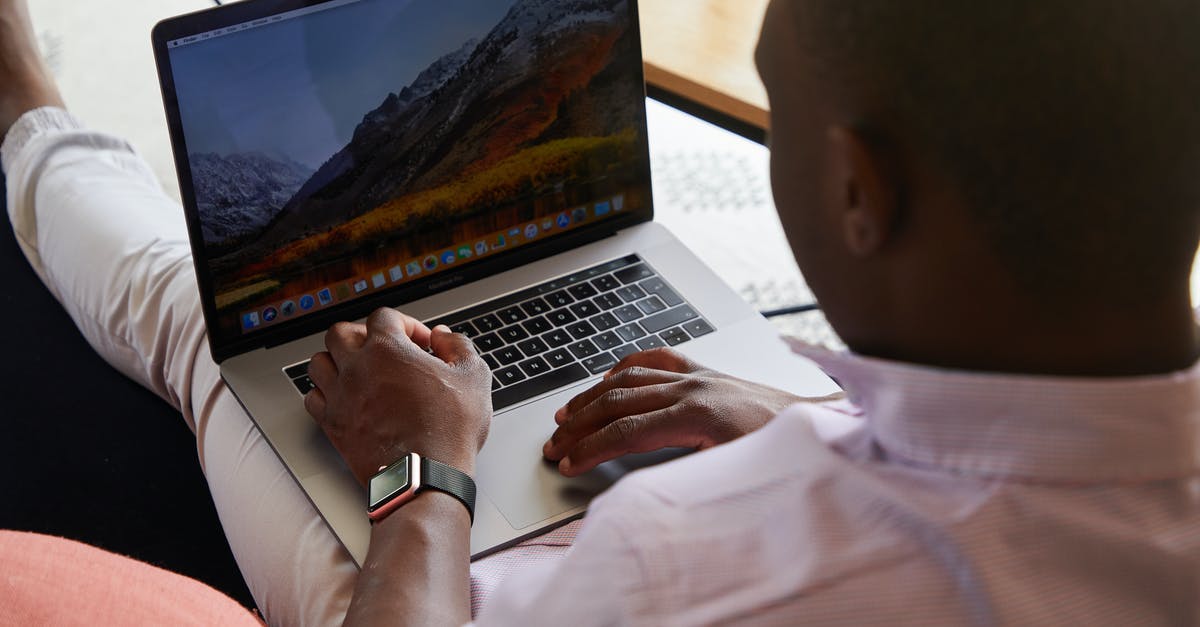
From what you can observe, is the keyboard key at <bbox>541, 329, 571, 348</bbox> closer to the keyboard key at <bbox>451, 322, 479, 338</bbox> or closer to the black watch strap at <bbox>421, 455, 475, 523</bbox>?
the keyboard key at <bbox>451, 322, 479, 338</bbox>

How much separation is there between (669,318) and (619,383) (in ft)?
0.59

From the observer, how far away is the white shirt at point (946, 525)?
48 centimetres

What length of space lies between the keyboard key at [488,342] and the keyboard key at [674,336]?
0.15 m

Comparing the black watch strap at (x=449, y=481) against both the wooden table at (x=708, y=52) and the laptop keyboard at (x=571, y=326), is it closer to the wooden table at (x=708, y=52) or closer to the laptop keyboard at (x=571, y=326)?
the laptop keyboard at (x=571, y=326)

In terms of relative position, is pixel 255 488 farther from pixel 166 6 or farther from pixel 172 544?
pixel 166 6

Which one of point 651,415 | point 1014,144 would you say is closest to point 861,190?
point 1014,144

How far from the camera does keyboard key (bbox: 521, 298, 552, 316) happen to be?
1.05 m

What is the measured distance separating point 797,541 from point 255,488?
603 mm

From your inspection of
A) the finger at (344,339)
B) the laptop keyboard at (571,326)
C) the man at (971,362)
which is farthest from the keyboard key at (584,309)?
the man at (971,362)

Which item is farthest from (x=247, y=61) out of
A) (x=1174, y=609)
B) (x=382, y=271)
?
(x=1174, y=609)

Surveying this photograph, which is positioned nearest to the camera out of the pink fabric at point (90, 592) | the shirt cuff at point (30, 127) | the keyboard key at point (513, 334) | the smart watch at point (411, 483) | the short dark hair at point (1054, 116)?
the short dark hair at point (1054, 116)

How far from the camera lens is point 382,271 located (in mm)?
1036

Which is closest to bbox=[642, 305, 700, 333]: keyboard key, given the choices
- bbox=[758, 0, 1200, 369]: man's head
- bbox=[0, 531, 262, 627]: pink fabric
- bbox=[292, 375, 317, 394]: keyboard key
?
bbox=[292, 375, 317, 394]: keyboard key

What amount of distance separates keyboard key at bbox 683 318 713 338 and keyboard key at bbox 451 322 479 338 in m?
0.20
